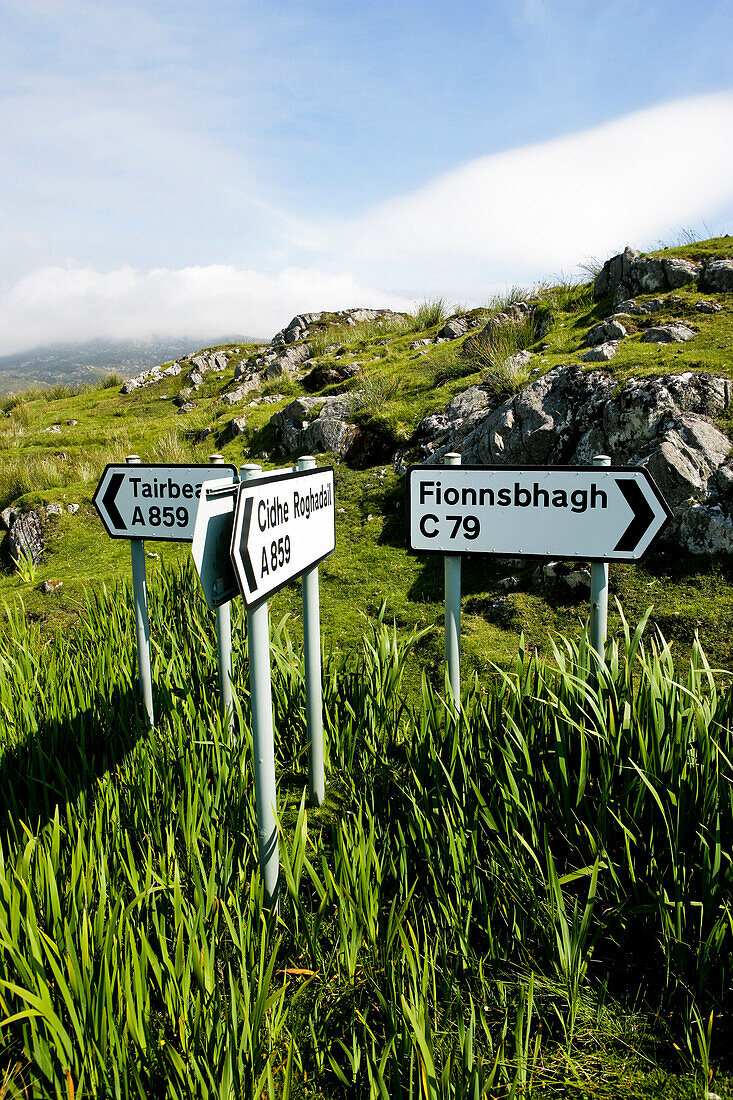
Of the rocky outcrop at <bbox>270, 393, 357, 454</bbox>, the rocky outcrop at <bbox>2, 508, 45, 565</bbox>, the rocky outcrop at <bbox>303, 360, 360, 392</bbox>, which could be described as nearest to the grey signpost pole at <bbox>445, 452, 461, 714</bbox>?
the rocky outcrop at <bbox>270, 393, 357, 454</bbox>

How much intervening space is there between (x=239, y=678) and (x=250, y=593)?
61.6 inches

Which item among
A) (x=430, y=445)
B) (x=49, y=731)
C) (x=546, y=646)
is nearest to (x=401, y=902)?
(x=49, y=731)

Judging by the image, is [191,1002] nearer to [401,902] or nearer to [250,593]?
[401,902]

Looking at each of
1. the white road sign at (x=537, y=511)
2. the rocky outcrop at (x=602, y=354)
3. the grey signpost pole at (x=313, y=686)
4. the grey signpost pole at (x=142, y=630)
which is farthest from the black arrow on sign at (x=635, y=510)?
the rocky outcrop at (x=602, y=354)

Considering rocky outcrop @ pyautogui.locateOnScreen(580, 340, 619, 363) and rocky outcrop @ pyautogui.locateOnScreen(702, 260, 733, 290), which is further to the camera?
rocky outcrop @ pyautogui.locateOnScreen(702, 260, 733, 290)

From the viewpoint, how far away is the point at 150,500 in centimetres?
281

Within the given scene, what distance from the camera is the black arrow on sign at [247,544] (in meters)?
1.52

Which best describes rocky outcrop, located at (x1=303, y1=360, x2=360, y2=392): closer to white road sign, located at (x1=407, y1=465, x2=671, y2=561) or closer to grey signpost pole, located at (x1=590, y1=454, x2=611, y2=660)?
white road sign, located at (x1=407, y1=465, x2=671, y2=561)

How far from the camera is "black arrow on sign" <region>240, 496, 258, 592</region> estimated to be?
4.99 feet

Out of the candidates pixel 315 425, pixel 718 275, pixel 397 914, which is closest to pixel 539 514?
pixel 397 914

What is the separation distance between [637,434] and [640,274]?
16.5 feet

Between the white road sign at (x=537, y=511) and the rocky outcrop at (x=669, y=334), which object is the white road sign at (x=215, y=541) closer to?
the white road sign at (x=537, y=511)

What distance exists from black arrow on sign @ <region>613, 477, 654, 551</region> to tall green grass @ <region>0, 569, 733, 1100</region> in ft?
1.17

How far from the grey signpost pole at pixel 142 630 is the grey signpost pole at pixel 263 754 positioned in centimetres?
118
